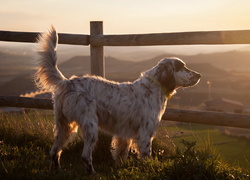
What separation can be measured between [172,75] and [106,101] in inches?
42.1

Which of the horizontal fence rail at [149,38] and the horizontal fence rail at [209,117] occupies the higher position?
the horizontal fence rail at [149,38]

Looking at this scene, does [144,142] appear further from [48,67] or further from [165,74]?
[48,67]

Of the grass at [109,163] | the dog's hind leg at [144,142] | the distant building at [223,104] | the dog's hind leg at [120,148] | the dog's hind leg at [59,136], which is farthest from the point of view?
the distant building at [223,104]

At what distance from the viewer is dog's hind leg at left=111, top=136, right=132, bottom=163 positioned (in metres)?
5.20

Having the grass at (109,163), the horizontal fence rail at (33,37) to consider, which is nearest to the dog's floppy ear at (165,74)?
the grass at (109,163)

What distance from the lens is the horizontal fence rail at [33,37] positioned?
6.42 meters

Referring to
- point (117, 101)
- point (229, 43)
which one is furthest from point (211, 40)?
point (117, 101)

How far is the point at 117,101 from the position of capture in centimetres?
465

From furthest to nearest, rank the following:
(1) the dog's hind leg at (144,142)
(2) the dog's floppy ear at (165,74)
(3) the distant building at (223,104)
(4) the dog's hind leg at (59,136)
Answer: (3) the distant building at (223,104), (2) the dog's floppy ear at (165,74), (1) the dog's hind leg at (144,142), (4) the dog's hind leg at (59,136)

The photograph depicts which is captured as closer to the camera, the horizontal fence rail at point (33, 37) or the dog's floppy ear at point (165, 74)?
the dog's floppy ear at point (165, 74)

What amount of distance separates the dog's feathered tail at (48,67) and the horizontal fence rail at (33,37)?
73.0 inches

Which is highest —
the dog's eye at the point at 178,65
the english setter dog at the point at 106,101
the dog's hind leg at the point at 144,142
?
the dog's eye at the point at 178,65

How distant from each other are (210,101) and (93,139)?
34080 millimetres

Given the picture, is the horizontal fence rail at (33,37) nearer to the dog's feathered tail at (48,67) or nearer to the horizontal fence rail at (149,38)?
the horizontal fence rail at (149,38)
